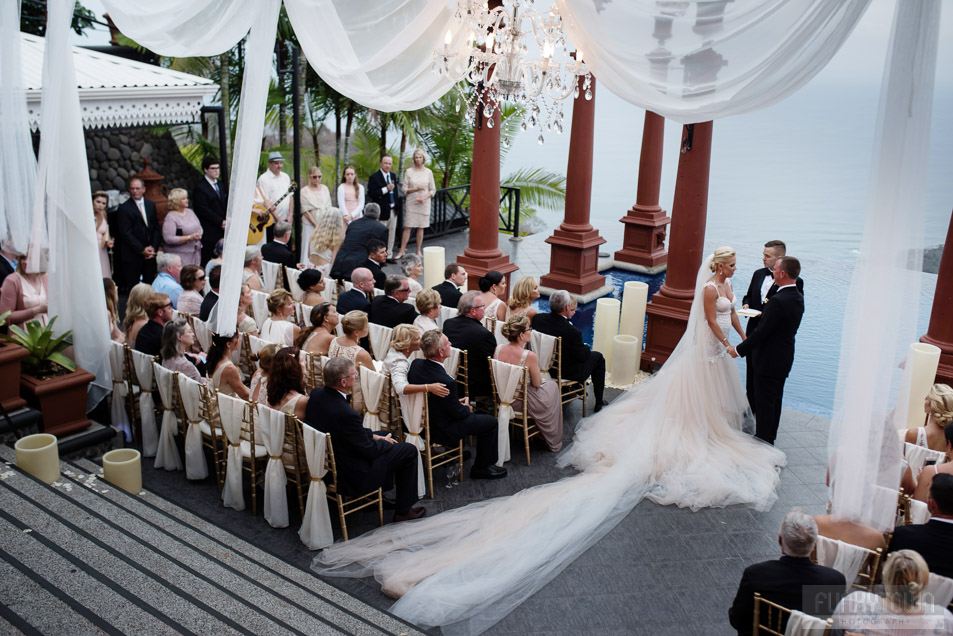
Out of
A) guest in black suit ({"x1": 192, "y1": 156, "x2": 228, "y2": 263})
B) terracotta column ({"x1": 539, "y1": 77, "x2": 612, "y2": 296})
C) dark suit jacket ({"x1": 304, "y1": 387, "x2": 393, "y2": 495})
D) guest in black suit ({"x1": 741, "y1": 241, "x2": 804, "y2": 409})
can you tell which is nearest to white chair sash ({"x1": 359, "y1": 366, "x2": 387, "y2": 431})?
dark suit jacket ({"x1": 304, "y1": 387, "x2": 393, "y2": 495})

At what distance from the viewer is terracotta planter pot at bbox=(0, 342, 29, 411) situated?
5293 millimetres

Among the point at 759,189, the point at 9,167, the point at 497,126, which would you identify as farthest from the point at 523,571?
the point at 759,189

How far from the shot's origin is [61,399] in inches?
219

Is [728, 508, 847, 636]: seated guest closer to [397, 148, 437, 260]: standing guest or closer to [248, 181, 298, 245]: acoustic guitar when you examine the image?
[248, 181, 298, 245]: acoustic guitar

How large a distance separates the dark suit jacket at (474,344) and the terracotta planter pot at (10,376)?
2.99 m

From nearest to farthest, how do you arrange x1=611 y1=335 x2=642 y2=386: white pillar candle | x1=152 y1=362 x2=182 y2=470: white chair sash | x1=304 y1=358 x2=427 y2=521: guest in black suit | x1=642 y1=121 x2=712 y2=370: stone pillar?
x1=304 y1=358 x2=427 y2=521: guest in black suit, x1=152 y1=362 x2=182 y2=470: white chair sash, x1=642 y1=121 x2=712 y2=370: stone pillar, x1=611 y1=335 x2=642 y2=386: white pillar candle

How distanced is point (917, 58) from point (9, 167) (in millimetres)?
5650

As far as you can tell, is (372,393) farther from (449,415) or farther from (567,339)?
(567,339)

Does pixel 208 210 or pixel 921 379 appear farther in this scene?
pixel 208 210

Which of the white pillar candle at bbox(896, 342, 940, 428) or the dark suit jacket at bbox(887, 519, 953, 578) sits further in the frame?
the white pillar candle at bbox(896, 342, 940, 428)

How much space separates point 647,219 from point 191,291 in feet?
22.5

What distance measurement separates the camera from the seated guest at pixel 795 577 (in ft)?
11.7

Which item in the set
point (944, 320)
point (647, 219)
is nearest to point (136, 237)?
point (647, 219)

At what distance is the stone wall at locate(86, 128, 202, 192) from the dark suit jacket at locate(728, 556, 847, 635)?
33.4 feet
